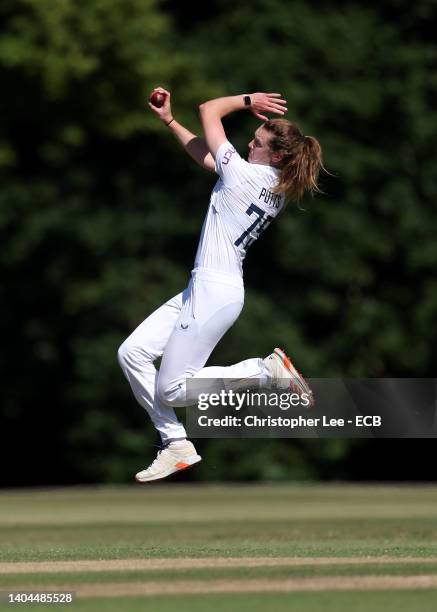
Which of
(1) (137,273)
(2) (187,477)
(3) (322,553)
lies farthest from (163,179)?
(3) (322,553)

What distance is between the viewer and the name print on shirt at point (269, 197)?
32.8ft

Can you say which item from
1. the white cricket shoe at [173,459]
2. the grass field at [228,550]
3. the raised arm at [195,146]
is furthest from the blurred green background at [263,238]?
the white cricket shoe at [173,459]

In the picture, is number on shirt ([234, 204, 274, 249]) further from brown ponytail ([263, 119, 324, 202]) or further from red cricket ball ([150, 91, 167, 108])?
red cricket ball ([150, 91, 167, 108])

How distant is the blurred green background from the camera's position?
23562 millimetres

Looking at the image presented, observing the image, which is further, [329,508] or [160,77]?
[160,77]

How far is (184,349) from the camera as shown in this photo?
991 cm

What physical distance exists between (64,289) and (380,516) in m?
8.92

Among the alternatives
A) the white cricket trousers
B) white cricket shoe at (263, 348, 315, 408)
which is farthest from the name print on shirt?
white cricket shoe at (263, 348, 315, 408)

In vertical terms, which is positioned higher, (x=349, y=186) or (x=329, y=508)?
(x=349, y=186)

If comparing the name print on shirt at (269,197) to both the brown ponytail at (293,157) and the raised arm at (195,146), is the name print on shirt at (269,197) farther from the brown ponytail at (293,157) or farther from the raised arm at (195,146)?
the raised arm at (195,146)

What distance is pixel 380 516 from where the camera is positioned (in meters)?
17.0

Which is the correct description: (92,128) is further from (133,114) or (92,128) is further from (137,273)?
(137,273)

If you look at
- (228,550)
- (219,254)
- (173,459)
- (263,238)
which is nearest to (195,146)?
(219,254)

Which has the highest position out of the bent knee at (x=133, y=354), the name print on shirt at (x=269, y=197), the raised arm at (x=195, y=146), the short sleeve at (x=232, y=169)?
the raised arm at (x=195, y=146)
